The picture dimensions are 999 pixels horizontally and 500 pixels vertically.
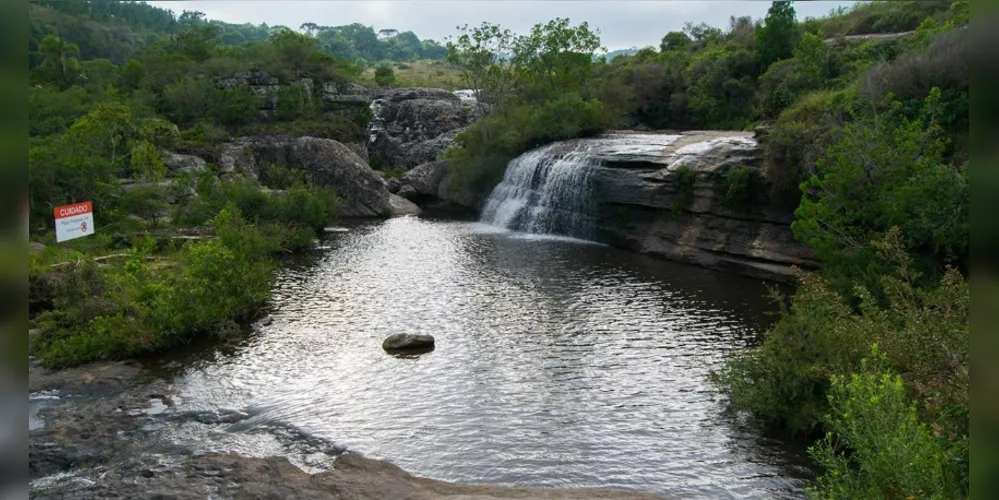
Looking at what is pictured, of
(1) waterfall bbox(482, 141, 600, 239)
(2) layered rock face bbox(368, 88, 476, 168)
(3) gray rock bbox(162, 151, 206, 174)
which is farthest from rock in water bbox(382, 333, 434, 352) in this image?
(2) layered rock face bbox(368, 88, 476, 168)

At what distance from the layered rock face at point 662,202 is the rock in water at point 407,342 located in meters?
12.0

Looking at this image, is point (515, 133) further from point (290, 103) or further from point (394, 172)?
point (290, 103)

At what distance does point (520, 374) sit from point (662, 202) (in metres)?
15.3

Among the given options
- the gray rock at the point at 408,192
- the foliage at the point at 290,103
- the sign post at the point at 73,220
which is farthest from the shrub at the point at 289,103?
the sign post at the point at 73,220

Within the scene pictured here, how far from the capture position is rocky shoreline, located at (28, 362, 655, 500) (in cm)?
966

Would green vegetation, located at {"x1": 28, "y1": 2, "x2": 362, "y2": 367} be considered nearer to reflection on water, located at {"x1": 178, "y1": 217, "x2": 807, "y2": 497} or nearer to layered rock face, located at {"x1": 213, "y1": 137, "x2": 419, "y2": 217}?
layered rock face, located at {"x1": 213, "y1": 137, "x2": 419, "y2": 217}

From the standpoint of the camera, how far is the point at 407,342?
16188mm

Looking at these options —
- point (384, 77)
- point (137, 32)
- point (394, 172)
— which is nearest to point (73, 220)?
point (394, 172)

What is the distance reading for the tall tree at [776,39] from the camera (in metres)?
41.6

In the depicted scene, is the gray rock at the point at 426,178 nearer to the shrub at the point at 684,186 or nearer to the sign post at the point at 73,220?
the shrub at the point at 684,186

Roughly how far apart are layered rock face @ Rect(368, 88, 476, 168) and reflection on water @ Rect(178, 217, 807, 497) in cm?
2797
